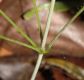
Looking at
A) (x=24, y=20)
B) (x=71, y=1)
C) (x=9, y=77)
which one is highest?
(x=71, y=1)

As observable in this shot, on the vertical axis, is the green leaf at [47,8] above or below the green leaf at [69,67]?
above

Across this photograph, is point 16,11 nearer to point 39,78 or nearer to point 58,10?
point 58,10

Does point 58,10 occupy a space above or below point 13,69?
above

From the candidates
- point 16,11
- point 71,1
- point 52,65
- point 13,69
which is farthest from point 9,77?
point 71,1

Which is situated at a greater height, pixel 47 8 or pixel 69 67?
pixel 47 8

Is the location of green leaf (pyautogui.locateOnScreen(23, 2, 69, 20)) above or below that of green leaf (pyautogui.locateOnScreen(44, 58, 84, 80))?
above

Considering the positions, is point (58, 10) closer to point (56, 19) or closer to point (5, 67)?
point (56, 19)

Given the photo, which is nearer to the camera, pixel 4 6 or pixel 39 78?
pixel 39 78
